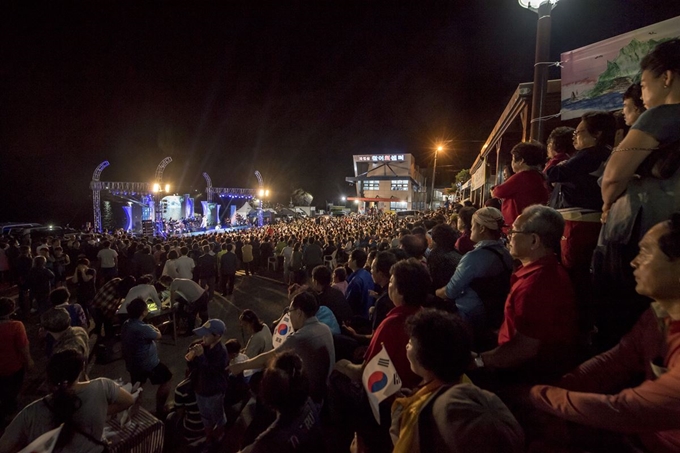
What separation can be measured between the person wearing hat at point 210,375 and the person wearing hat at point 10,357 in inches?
90.6

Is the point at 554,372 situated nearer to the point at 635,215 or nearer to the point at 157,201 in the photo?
the point at 635,215

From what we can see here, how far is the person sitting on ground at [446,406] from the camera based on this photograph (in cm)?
124

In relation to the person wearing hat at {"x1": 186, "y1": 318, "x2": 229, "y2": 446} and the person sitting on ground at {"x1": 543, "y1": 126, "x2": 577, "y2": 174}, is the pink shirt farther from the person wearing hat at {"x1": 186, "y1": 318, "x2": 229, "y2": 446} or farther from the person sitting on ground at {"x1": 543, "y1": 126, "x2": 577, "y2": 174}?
the person wearing hat at {"x1": 186, "y1": 318, "x2": 229, "y2": 446}

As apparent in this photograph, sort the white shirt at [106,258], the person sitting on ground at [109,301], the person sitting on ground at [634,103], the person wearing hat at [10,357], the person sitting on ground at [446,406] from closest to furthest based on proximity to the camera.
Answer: the person sitting on ground at [446,406] → the person sitting on ground at [634,103] → the person wearing hat at [10,357] → the person sitting on ground at [109,301] → the white shirt at [106,258]

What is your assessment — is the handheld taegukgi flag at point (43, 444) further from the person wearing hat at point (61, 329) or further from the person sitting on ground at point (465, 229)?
the person sitting on ground at point (465, 229)

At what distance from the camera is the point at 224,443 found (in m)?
3.96

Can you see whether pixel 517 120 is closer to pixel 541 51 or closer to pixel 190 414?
pixel 541 51

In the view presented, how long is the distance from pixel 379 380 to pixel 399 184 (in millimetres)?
52409

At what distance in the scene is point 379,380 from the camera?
2143 mm

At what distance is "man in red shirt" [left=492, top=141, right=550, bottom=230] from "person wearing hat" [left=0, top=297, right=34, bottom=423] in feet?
19.6

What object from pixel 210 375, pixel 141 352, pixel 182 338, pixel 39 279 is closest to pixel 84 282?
pixel 39 279

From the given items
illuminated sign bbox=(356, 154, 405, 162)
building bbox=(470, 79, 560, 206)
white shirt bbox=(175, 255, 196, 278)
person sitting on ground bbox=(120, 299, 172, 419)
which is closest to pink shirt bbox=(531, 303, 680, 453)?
person sitting on ground bbox=(120, 299, 172, 419)

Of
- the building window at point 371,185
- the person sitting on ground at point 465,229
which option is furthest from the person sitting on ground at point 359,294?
the building window at point 371,185

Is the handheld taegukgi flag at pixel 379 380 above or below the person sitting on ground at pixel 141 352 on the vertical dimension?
above
